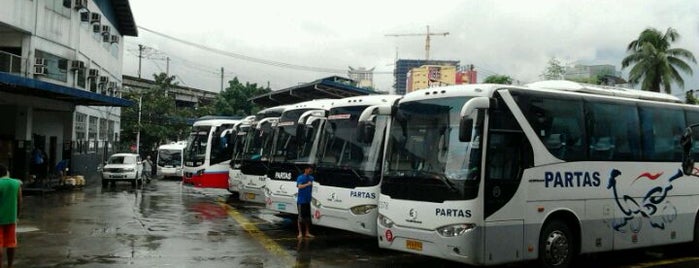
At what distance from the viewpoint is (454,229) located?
809 cm

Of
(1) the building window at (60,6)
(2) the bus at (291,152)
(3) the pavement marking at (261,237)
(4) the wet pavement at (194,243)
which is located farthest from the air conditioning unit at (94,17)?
(2) the bus at (291,152)

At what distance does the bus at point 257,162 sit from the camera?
1623 centimetres

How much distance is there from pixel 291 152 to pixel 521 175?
676cm

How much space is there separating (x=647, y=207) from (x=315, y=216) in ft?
19.9

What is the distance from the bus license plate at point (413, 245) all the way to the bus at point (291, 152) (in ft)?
16.7

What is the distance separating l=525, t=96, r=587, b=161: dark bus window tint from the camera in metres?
8.83

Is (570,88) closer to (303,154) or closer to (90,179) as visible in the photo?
(303,154)

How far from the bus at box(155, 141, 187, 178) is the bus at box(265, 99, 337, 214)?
84.7 ft

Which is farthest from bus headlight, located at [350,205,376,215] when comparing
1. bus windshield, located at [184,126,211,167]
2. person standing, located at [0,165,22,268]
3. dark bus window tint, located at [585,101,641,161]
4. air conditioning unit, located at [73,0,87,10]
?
air conditioning unit, located at [73,0,87,10]

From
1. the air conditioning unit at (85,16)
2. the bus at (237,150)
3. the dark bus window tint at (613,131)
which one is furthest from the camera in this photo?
the air conditioning unit at (85,16)

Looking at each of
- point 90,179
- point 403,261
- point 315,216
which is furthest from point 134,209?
point 90,179

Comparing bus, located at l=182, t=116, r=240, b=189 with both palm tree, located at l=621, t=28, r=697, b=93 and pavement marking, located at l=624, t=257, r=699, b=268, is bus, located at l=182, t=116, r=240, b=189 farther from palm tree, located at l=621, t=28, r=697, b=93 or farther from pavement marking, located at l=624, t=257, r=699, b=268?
palm tree, located at l=621, t=28, r=697, b=93

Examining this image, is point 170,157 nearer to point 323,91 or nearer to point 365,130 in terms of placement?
point 323,91

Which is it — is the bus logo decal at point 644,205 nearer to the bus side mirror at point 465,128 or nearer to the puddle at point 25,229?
the bus side mirror at point 465,128
